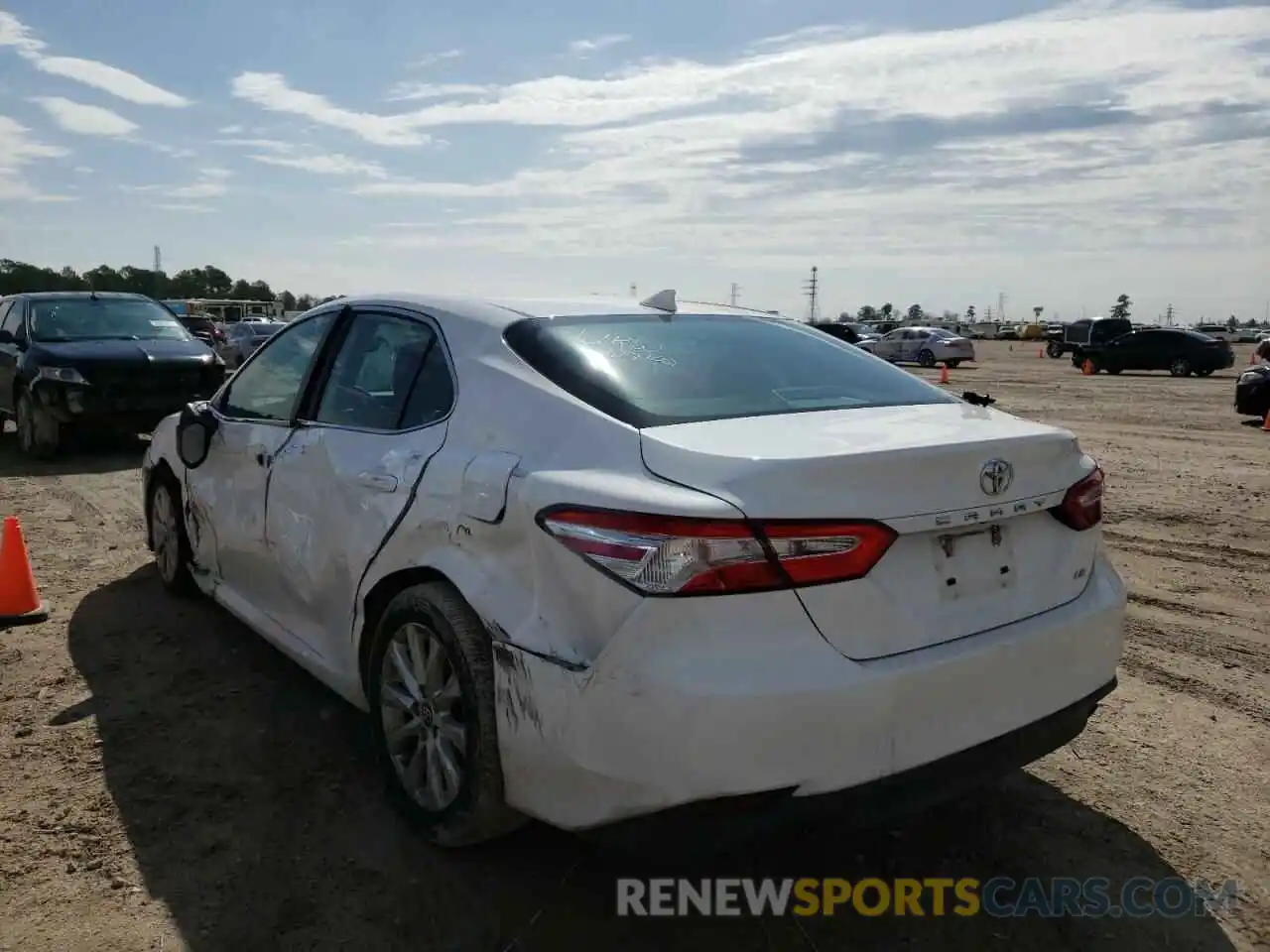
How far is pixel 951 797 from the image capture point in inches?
101

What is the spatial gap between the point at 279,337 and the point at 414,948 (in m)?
2.83

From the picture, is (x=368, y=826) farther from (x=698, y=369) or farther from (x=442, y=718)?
(x=698, y=369)

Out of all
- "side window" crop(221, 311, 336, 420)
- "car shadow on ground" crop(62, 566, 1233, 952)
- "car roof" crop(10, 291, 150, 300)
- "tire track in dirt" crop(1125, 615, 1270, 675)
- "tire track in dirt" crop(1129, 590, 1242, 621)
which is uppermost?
"car roof" crop(10, 291, 150, 300)

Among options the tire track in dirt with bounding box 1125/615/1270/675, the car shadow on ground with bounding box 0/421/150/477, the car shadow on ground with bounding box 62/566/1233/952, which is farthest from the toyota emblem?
the car shadow on ground with bounding box 0/421/150/477

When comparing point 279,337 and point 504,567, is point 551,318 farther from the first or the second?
point 279,337

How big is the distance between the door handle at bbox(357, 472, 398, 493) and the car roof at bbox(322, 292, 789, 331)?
22.8 inches

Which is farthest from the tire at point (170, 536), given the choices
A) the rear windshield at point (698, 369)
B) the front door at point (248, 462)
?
the rear windshield at point (698, 369)

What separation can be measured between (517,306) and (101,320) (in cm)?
998

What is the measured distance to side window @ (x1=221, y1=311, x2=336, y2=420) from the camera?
4.11 meters

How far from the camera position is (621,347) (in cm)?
317

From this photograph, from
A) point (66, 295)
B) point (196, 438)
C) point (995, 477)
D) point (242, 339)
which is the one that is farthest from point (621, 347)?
point (242, 339)

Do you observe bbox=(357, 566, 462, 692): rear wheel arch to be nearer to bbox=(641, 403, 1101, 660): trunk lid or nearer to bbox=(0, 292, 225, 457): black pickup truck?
bbox=(641, 403, 1101, 660): trunk lid

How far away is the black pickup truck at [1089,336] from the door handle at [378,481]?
3209 centimetres

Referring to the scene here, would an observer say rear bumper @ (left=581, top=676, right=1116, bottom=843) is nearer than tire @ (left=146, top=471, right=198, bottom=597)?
Yes
